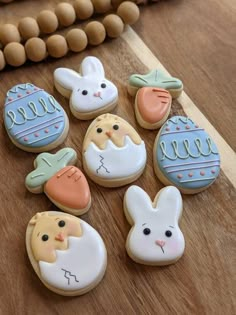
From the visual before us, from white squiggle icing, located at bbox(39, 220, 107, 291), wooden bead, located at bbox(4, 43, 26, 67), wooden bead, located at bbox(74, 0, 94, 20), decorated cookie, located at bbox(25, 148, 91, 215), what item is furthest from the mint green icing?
wooden bead, located at bbox(74, 0, 94, 20)

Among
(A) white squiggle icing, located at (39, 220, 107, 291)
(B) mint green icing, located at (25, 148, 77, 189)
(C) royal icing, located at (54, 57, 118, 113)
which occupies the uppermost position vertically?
(C) royal icing, located at (54, 57, 118, 113)

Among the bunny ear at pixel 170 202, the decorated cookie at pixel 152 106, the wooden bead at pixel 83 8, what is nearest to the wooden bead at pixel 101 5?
the wooden bead at pixel 83 8

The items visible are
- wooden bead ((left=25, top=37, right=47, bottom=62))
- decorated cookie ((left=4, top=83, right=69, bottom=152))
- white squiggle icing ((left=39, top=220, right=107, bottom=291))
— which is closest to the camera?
white squiggle icing ((left=39, top=220, right=107, bottom=291))

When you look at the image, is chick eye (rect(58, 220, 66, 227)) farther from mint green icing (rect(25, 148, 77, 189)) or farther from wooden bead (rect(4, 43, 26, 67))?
wooden bead (rect(4, 43, 26, 67))

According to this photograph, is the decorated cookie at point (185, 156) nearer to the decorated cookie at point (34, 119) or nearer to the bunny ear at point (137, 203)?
the bunny ear at point (137, 203)

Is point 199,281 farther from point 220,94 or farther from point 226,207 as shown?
point 220,94

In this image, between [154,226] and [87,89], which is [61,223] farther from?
[87,89]

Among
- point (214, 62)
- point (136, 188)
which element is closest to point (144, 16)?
point (214, 62)
